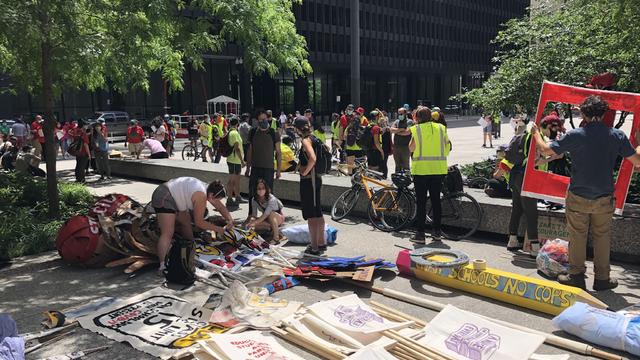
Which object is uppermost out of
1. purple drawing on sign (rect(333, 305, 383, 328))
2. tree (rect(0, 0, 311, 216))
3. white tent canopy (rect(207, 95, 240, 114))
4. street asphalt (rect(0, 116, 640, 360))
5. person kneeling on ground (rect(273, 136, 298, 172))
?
tree (rect(0, 0, 311, 216))

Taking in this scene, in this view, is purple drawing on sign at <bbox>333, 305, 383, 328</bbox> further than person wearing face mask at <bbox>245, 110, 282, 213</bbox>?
No

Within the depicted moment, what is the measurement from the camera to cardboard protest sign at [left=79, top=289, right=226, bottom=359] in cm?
477

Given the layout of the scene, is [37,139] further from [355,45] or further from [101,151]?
[355,45]

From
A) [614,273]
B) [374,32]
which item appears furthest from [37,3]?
[374,32]

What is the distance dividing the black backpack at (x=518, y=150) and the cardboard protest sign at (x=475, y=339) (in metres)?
3.34

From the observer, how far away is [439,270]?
627 centimetres

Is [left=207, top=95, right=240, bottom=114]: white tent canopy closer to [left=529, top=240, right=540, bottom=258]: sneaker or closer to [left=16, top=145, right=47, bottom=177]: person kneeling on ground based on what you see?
[left=16, top=145, right=47, bottom=177]: person kneeling on ground

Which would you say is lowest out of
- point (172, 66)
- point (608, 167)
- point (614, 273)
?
point (614, 273)

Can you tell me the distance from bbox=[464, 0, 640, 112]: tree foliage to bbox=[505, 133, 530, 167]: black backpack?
2744mm

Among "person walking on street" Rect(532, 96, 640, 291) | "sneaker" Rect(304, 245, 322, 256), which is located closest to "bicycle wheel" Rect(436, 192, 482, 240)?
"sneaker" Rect(304, 245, 322, 256)

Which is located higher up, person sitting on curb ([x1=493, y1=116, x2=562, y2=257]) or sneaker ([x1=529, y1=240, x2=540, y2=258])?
person sitting on curb ([x1=493, y1=116, x2=562, y2=257])

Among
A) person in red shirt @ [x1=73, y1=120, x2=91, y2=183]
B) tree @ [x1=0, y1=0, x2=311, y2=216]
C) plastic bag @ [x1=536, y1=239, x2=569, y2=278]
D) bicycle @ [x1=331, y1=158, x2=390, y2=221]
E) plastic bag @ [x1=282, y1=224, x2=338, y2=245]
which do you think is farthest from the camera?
person in red shirt @ [x1=73, y1=120, x2=91, y2=183]

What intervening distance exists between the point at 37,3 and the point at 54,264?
12.6 ft

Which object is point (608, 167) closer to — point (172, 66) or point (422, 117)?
point (422, 117)
